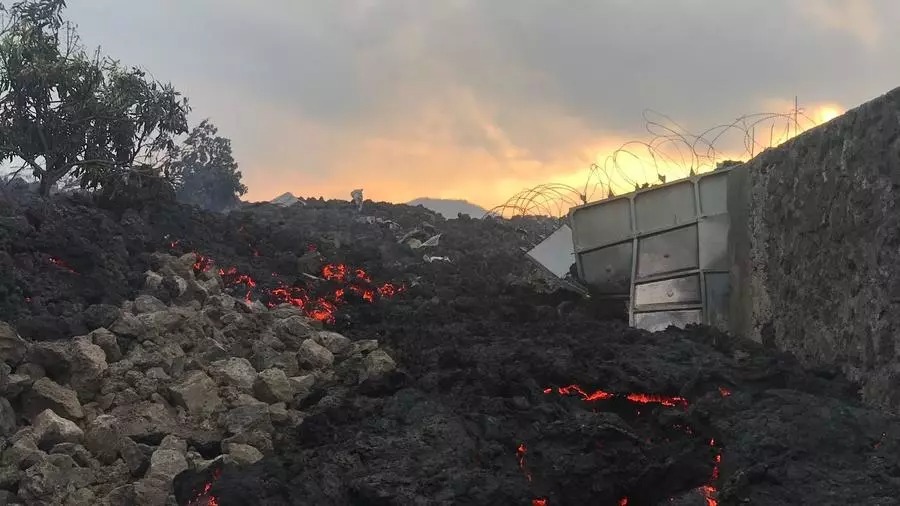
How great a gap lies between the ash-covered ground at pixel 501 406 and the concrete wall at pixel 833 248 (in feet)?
1.45

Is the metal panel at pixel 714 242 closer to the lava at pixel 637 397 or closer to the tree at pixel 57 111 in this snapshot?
the lava at pixel 637 397

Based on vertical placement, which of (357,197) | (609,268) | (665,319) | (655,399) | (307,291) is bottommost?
(655,399)

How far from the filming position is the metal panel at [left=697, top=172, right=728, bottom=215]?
10.1m

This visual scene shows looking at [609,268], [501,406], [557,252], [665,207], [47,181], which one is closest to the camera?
[501,406]

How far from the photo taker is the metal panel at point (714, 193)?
33.3ft

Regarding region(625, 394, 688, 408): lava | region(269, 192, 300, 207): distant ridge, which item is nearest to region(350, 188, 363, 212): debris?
region(269, 192, 300, 207): distant ridge

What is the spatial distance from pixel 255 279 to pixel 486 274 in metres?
5.43

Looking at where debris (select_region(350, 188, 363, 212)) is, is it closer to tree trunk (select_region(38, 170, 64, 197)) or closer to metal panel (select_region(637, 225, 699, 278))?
tree trunk (select_region(38, 170, 64, 197))

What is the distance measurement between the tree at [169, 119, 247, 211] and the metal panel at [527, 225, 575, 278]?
22.9 metres

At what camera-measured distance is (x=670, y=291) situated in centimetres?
1050

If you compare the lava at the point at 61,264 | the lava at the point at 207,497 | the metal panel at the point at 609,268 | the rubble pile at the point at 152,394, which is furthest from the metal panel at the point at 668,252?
the lava at the point at 61,264

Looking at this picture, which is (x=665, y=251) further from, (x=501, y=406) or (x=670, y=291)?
(x=501, y=406)

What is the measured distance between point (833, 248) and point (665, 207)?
4.01m

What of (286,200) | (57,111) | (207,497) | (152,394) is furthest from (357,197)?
(207,497)
